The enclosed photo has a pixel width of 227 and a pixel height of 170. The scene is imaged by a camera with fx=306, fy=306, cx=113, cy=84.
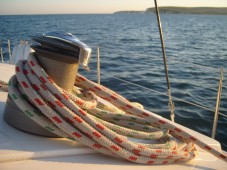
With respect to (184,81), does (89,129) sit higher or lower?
higher

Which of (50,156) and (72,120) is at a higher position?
(72,120)

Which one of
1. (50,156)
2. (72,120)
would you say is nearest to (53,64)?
(72,120)

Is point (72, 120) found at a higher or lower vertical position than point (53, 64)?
lower

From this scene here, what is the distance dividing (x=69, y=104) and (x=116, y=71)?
25.9 ft

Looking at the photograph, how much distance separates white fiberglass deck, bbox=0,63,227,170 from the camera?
3.90 ft

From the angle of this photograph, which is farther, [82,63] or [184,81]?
[184,81]

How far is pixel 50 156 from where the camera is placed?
1.25 meters

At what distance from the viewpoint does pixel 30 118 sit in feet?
4.33

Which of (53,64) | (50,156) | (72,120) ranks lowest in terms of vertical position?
(50,156)

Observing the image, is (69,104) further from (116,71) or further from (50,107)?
(116,71)

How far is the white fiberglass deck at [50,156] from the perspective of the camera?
1188mm

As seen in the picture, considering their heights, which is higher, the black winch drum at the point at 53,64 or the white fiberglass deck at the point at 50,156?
the black winch drum at the point at 53,64

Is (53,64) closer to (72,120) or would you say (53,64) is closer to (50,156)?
(72,120)

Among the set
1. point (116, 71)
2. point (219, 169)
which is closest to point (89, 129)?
point (219, 169)
